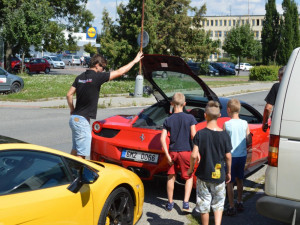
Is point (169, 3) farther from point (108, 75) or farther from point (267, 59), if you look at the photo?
point (108, 75)

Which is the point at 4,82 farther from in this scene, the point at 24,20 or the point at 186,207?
the point at 186,207

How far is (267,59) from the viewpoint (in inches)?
2392

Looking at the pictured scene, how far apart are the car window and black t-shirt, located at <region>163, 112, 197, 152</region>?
1.81 m

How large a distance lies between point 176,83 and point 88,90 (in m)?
1.43

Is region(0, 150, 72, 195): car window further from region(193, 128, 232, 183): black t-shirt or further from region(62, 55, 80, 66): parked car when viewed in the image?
A: region(62, 55, 80, 66): parked car

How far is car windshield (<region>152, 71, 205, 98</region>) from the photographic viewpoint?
6.70m

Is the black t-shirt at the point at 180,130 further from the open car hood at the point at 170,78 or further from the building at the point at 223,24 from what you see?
the building at the point at 223,24

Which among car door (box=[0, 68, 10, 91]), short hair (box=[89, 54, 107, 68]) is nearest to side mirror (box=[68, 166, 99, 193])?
short hair (box=[89, 54, 107, 68])

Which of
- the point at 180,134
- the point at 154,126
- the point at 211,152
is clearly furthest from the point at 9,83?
the point at 211,152

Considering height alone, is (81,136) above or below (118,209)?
above

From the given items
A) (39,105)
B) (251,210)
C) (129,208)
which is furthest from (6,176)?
(39,105)

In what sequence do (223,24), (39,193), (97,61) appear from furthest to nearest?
(223,24), (97,61), (39,193)

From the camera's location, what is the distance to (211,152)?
459 cm

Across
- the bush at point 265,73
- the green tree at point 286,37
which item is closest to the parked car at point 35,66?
the bush at point 265,73
